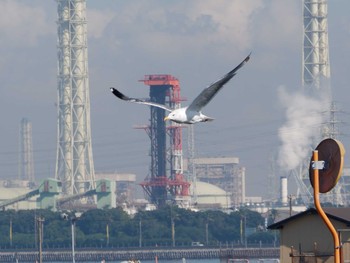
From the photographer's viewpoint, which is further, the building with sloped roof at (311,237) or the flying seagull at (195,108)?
the building with sloped roof at (311,237)

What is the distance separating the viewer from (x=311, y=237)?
4425cm

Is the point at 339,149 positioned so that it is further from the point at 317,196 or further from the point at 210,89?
the point at 210,89

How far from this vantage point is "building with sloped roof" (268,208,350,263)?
43.1 metres

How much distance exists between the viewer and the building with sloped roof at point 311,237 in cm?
4309

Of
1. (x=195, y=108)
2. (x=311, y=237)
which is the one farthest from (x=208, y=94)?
(x=311, y=237)

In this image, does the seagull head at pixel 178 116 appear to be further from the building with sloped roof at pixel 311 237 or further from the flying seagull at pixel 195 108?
the building with sloped roof at pixel 311 237

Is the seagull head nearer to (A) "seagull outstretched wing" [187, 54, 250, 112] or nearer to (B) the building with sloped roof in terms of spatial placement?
(A) "seagull outstretched wing" [187, 54, 250, 112]

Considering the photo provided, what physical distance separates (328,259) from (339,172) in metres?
16.5

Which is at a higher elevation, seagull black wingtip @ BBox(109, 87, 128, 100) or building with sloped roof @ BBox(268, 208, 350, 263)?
seagull black wingtip @ BBox(109, 87, 128, 100)

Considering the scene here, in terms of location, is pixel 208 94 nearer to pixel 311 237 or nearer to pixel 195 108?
pixel 195 108

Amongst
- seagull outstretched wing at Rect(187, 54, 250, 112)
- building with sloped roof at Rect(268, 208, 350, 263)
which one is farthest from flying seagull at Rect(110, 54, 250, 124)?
building with sloped roof at Rect(268, 208, 350, 263)

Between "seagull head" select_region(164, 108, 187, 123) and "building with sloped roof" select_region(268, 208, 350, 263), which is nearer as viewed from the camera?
"seagull head" select_region(164, 108, 187, 123)

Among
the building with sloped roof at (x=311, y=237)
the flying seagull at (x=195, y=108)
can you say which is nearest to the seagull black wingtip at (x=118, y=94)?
the flying seagull at (x=195, y=108)

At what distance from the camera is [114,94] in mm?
→ 32281
